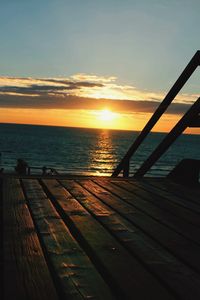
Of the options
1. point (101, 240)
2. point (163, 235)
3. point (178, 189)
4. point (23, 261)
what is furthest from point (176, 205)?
point (23, 261)

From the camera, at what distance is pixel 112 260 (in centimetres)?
282

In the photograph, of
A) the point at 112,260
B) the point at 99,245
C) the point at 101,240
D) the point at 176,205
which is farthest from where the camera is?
the point at 176,205

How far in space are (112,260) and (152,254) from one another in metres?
0.36

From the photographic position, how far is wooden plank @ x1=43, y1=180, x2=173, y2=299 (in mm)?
2314

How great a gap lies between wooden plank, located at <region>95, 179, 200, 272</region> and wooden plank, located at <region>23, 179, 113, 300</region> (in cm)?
62

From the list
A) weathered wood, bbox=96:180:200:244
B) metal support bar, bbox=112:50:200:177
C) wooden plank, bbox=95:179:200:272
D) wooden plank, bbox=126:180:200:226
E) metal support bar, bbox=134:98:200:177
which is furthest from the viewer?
metal support bar, bbox=134:98:200:177

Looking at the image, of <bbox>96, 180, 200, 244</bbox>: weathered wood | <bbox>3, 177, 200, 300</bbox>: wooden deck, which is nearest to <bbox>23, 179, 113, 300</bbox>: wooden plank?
<bbox>3, 177, 200, 300</bbox>: wooden deck

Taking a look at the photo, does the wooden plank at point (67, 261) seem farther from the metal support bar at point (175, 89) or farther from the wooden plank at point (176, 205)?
the metal support bar at point (175, 89)

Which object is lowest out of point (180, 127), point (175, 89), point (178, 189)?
point (178, 189)

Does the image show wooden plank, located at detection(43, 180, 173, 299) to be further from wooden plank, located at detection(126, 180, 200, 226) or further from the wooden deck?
wooden plank, located at detection(126, 180, 200, 226)

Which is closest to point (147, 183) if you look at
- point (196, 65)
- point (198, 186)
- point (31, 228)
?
point (198, 186)

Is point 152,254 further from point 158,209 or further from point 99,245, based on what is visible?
point 158,209

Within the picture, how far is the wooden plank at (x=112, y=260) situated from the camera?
2.31 m

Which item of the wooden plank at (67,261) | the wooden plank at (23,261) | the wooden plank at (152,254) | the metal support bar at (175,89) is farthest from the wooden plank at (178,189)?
the wooden plank at (23,261)
